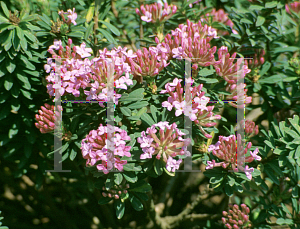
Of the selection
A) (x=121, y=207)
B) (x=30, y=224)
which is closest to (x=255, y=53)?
(x=121, y=207)

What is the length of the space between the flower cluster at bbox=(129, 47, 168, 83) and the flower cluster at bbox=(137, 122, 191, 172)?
438 mm

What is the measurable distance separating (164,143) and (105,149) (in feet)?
1.35

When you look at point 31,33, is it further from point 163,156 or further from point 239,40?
point 239,40

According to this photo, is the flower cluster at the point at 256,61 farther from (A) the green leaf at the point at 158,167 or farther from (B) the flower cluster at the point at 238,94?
(A) the green leaf at the point at 158,167

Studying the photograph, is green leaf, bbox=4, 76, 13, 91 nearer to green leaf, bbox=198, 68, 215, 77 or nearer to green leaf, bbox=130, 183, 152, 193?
green leaf, bbox=130, 183, 152, 193

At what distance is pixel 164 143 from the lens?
2.13m

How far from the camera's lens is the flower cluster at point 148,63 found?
7.48 ft

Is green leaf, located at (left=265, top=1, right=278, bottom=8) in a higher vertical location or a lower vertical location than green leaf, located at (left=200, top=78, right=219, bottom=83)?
higher

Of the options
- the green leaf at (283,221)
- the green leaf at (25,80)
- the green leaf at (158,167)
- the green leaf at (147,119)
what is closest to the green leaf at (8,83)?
the green leaf at (25,80)

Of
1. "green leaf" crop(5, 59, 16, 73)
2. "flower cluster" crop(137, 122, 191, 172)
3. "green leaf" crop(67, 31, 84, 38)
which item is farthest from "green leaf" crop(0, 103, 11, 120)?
"flower cluster" crop(137, 122, 191, 172)

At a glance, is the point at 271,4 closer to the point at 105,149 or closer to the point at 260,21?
the point at 260,21

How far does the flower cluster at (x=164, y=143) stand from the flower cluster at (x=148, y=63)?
17.2 inches

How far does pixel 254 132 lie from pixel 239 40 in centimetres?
100

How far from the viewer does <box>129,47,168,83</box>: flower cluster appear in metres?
2.28
